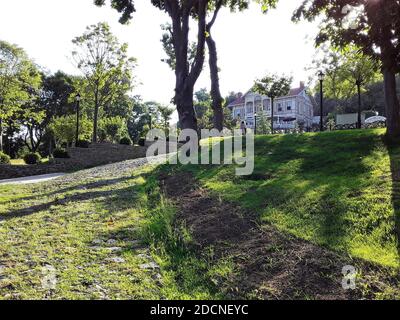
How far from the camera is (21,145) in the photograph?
50.6 meters

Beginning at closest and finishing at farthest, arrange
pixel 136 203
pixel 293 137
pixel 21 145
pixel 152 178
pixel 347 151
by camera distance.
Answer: pixel 136 203, pixel 347 151, pixel 152 178, pixel 293 137, pixel 21 145

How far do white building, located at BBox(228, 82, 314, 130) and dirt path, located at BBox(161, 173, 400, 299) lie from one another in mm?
53933

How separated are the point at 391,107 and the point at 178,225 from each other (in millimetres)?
7754

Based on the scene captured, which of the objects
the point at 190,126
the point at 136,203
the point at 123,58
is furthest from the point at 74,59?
the point at 136,203

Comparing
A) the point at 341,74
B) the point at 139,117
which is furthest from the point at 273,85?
the point at 139,117

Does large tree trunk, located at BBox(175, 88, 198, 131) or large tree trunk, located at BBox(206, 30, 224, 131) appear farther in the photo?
large tree trunk, located at BBox(206, 30, 224, 131)

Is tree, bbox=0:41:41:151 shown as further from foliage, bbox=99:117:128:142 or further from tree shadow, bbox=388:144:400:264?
tree shadow, bbox=388:144:400:264

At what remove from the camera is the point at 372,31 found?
8.20 m

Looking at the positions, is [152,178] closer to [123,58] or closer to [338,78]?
[123,58]

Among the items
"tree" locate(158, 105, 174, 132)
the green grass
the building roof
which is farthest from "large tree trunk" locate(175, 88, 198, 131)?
the building roof

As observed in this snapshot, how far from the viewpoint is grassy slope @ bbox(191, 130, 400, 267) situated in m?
4.40

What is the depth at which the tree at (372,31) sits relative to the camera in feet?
25.1

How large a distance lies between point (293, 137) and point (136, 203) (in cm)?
715
